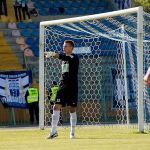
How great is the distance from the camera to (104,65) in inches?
865

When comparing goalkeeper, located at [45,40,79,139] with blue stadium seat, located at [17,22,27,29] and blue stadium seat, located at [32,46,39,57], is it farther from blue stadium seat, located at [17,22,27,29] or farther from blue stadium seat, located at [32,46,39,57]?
blue stadium seat, located at [17,22,27,29]

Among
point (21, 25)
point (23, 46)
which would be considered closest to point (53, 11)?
point (21, 25)

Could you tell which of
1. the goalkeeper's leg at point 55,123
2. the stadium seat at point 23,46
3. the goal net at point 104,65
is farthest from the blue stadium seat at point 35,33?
the goalkeeper's leg at point 55,123

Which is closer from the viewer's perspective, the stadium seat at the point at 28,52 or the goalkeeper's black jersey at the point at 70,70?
the goalkeeper's black jersey at the point at 70,70

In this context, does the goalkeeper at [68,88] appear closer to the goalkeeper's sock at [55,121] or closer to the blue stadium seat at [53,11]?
the goalkeeper's sock at [55,121]

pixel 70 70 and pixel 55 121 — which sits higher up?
pixel 70 70

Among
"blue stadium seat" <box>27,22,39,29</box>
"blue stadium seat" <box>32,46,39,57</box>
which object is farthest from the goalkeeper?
"blue stadium seat" <box>27,22,39,29</box>

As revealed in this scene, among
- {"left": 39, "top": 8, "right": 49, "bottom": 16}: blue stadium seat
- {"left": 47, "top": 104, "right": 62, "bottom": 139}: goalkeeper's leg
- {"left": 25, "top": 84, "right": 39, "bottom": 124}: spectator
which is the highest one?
{"left": 39, "top": 8, "right": 49, "bottom": 16}: blue stadium seat

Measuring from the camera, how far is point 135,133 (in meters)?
12.5

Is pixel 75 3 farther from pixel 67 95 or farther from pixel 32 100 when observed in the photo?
pixel 67 95

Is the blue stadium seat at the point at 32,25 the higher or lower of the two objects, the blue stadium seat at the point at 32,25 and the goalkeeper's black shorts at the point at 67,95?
the higher

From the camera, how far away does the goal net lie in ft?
46.4

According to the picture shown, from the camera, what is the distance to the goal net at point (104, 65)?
46.4 feet

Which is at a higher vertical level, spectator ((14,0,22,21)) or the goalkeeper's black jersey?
spectator ((14,0,22,21))
